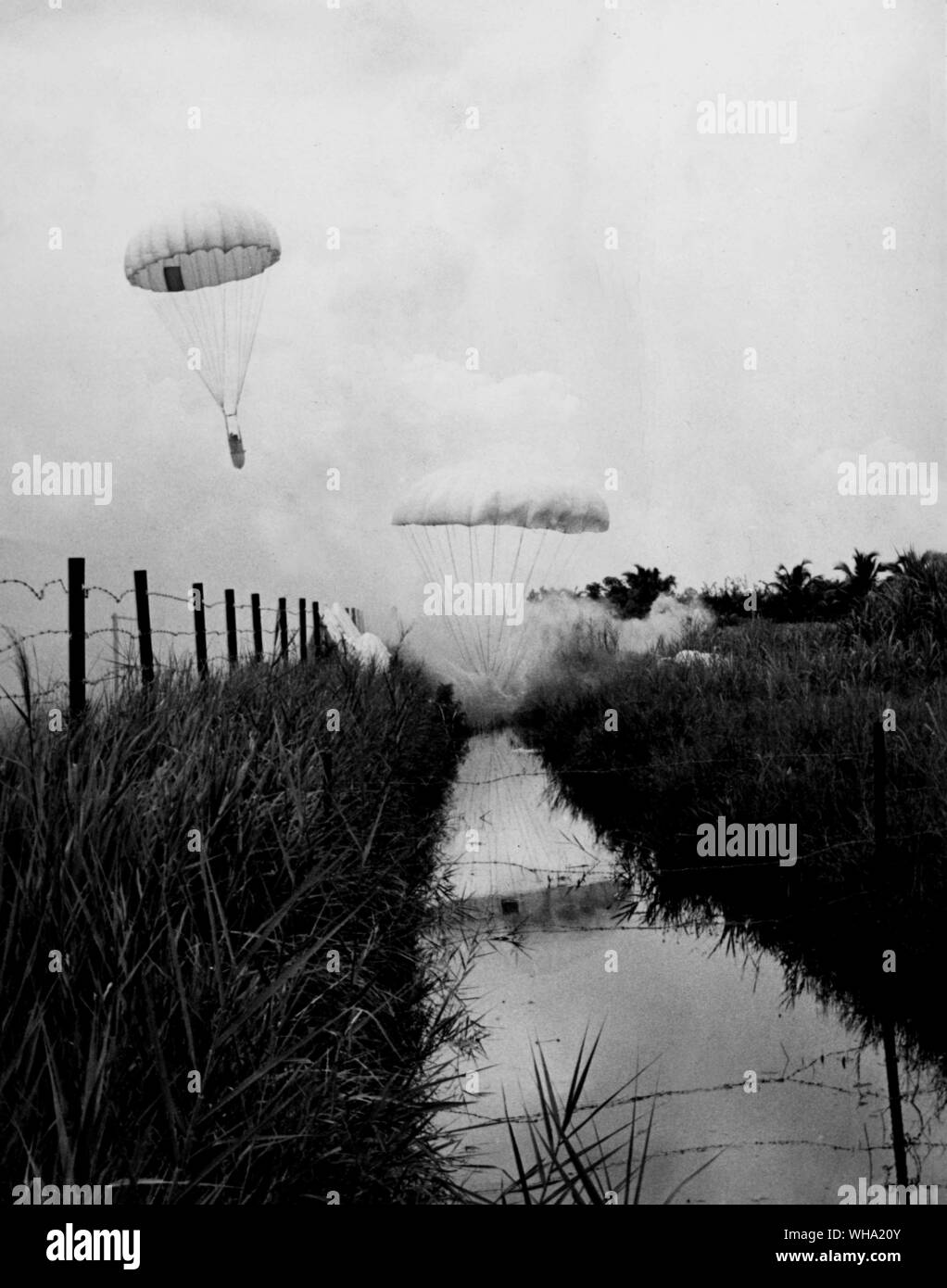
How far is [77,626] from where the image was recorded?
372 centimetres

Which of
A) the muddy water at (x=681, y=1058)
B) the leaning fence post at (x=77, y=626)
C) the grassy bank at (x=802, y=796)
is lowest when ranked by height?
the muddy water at (x=681, y=1058)

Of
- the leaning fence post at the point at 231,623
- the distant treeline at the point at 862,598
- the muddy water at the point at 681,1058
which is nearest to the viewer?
the muddy water at the point at 681,1058

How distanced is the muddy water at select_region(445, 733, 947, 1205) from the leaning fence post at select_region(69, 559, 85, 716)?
1621 millimetres

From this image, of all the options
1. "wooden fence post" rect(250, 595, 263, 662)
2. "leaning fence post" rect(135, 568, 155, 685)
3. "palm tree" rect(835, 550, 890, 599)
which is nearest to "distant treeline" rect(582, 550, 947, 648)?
"palm tree" rect(835, 550, 890, 599)

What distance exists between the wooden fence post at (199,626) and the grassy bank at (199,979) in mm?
1121

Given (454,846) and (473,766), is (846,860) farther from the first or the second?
(473,766)

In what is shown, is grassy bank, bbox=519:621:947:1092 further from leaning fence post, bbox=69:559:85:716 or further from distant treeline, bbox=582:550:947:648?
leaning fence post, bbox=69:559:85:716

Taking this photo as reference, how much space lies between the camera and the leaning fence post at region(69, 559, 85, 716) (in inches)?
145

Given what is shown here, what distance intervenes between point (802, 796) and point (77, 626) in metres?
3.40

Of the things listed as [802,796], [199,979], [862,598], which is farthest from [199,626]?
[862,598]

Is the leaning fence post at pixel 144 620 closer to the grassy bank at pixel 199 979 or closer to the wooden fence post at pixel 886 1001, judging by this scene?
the grassy bank at pixel 199 979

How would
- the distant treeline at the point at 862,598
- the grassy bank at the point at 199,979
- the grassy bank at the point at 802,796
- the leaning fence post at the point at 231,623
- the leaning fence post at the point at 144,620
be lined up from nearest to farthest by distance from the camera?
the grassy bank at the point at 199,979 → the grassy bank at the point at 802,796 → the leaning fence post at the point at 144,620 → the leaning fence post at the point at 231,623 → the distant treeline at the point at 862,598

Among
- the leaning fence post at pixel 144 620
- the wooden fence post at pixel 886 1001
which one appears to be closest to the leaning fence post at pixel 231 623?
the leaning fence post at pixel 144 620

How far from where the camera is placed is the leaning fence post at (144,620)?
446 centimetres
